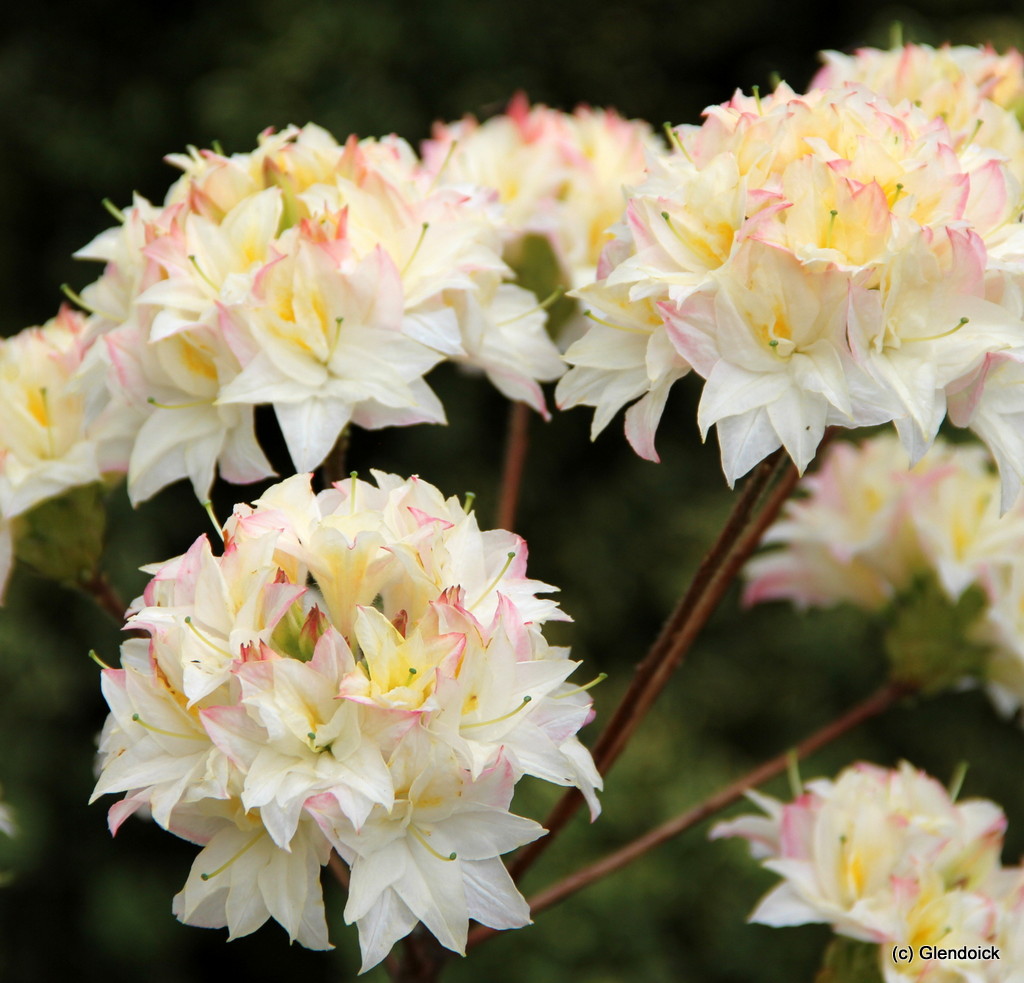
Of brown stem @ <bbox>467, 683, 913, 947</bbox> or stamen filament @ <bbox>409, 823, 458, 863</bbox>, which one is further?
brown stem @ <bbox>467, 683, 913, 947</bbox>

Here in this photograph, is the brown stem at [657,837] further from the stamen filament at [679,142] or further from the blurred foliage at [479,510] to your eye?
the blurred foliage at [479,510]

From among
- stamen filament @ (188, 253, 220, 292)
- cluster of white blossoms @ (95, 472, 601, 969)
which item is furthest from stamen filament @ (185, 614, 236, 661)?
stamen filament @ (188, 253, 220, 292)

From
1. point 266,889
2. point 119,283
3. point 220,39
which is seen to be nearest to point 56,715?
point 220,39

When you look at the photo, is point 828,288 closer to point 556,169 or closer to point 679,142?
point 679,142

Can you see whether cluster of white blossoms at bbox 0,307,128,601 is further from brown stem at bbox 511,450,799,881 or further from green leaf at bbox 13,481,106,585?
brown stem at bbox 511,450,799,881

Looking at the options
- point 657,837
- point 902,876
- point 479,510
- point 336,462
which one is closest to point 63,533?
point 336,462

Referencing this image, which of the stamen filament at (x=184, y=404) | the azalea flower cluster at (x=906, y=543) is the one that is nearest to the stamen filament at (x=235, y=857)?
the stamen filament at (x=184, y=404)
